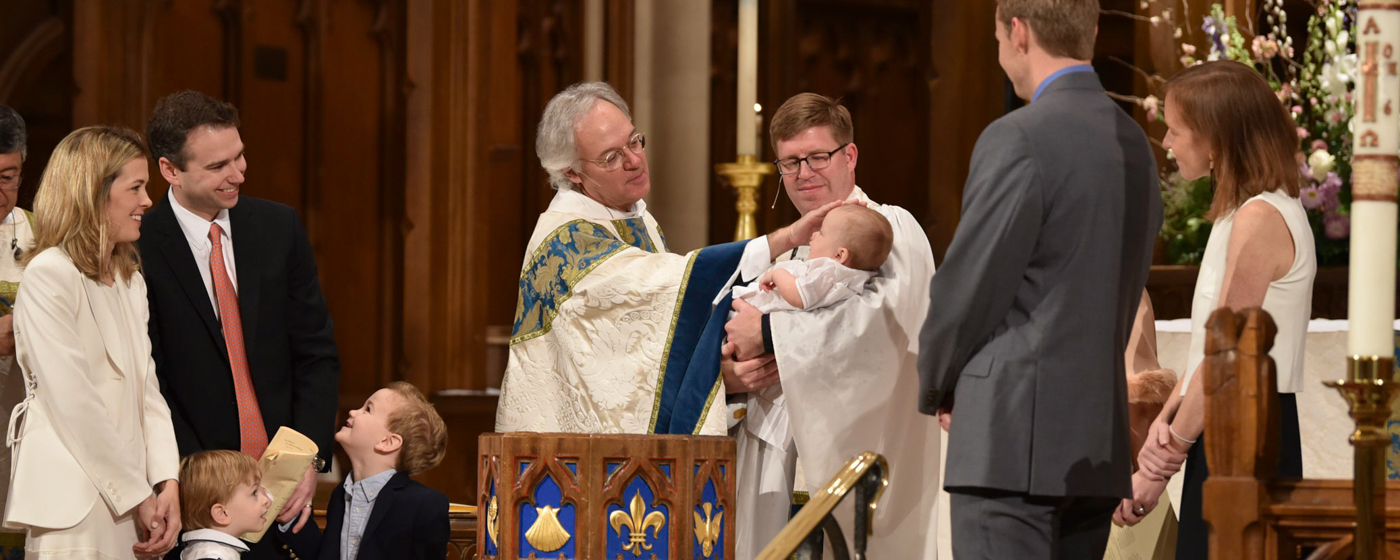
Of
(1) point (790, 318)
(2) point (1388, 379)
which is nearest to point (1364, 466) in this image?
(2) point (1388, 379)

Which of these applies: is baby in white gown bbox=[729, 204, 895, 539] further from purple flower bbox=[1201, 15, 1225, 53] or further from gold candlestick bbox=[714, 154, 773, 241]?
purple flower bbox=[1201, 15, 1225, 53]

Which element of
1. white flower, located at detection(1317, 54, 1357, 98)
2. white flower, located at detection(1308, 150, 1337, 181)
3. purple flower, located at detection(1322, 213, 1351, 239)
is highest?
white flower, located at detection(1317, 54, 1357, 98)

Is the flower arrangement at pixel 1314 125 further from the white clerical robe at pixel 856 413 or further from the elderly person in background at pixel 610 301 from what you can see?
the elderly person in background at pixel 610 301

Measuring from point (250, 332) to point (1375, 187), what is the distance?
2.54 metres

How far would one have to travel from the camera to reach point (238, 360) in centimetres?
355

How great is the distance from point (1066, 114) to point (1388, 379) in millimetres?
685

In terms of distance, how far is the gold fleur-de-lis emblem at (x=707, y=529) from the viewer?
298cm

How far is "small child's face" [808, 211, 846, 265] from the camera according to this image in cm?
323

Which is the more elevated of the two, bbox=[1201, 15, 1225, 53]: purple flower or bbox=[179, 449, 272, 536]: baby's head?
bbox=[1201, 15, 1225, 53]: purple flower

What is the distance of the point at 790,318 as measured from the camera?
3.26 meters

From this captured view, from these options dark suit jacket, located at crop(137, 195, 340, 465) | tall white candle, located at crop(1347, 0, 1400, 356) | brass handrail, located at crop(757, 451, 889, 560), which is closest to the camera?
tall white candle, located at crop(1347, 0, 1400, 356)

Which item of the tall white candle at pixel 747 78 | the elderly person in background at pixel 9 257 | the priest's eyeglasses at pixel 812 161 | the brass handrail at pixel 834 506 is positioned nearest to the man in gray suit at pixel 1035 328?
the brass handrail at pixel 834 506

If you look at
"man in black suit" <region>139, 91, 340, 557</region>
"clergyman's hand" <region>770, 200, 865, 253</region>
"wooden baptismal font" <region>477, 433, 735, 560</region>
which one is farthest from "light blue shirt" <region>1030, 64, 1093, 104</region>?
"man in black suit" <region>139, 91, 340, 557</region>

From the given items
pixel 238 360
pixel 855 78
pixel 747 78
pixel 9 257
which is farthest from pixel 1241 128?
pixel 855 78
